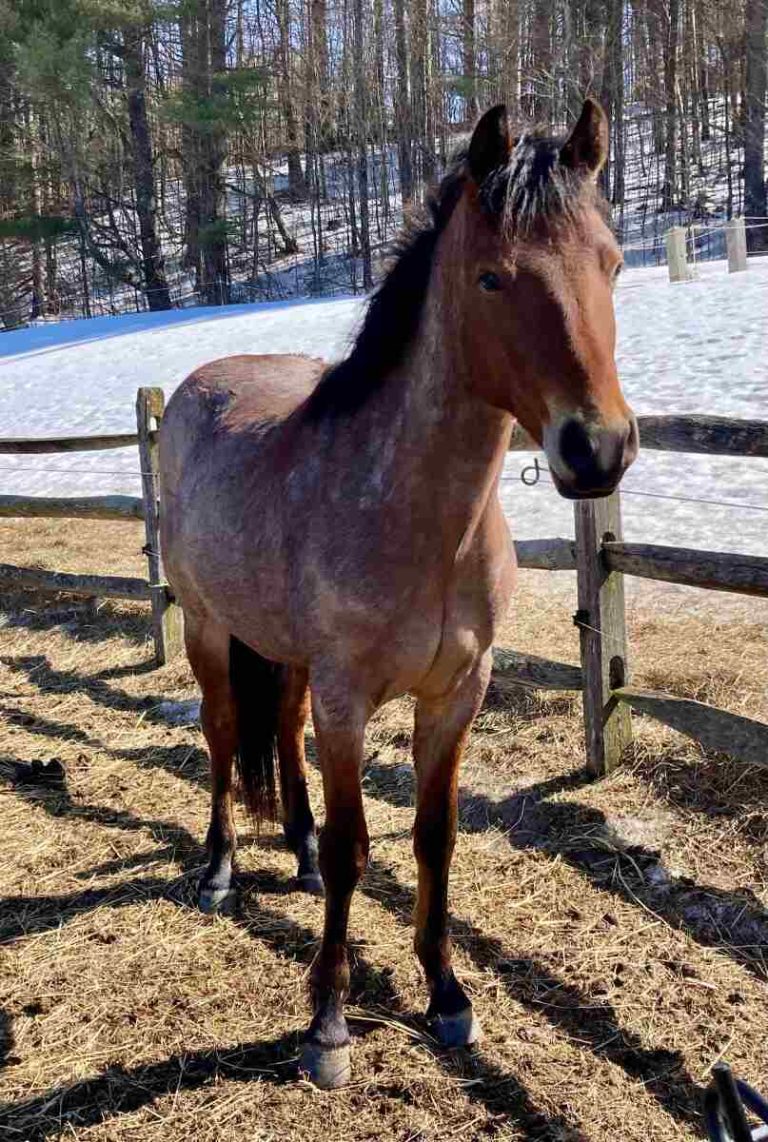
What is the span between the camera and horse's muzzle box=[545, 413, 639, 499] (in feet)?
5.91

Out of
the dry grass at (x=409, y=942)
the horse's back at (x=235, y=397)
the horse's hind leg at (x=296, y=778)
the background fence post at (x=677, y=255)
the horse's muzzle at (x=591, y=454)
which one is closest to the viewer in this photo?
the horse's muzzle at (x=591, y=454)

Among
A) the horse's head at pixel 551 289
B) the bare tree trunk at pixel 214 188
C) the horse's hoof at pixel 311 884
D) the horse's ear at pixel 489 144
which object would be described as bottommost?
the horse's hoof at pixel 311 884

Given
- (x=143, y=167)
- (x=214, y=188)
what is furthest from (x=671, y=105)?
(x=143, y=167)

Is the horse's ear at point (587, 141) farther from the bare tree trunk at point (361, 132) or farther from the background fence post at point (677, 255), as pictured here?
the bare tree trunk at point (361, 132)

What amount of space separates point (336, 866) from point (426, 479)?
1098 mm

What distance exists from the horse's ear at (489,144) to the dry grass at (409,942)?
7.29ft

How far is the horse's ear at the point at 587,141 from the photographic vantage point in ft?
6.61

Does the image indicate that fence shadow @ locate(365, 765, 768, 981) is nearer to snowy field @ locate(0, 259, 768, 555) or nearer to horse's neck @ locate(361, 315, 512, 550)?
horse's neck @ locate(361, 315, 512, 550)

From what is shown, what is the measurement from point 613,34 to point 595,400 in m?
25.1

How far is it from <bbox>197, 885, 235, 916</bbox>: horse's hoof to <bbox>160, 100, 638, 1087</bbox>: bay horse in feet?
0.04

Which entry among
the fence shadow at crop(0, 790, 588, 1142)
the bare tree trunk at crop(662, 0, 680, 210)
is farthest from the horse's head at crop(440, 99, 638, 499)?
the bare tree trunk at crop(662, 0, 680, 210)

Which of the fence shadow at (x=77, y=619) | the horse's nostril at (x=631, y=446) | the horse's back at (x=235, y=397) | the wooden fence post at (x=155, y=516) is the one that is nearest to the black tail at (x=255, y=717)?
the horse's back at (x=235, y=397)

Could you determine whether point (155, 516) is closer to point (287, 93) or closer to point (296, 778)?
point (296, 778)

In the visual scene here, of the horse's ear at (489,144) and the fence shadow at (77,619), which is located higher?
the horse's ear at (489,144)
